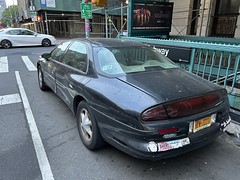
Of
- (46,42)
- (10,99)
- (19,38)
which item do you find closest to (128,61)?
(10,99)

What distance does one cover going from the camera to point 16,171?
250 cm

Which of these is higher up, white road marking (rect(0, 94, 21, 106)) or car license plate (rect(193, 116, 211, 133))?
car license plate (rect(193, 116, 211, 133))

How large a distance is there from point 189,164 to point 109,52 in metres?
1.94

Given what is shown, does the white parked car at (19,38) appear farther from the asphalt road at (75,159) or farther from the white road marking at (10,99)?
the asphalt road at (75,159)

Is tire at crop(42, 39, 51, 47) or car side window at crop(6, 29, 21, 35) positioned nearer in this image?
car side window at crop(6, 29, 21, 35)

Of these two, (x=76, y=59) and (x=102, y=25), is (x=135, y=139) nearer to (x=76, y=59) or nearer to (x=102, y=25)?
(x=76, y=59)

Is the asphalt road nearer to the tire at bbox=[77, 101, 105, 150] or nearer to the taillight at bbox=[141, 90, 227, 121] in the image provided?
the tire at bbox=[77, 101, 105, 150]

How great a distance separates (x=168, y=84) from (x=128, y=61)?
83 centimetres

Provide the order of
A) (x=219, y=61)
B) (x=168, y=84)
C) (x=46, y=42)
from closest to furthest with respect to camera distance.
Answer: (x=168, y=84)
(x=219, y=61)
(x=46, y=42)

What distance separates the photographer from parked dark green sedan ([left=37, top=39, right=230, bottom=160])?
2109 mm

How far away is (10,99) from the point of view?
493 cm

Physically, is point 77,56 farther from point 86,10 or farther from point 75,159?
point 86,10

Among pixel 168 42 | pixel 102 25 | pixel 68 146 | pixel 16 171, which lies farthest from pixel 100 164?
pixel 102 25

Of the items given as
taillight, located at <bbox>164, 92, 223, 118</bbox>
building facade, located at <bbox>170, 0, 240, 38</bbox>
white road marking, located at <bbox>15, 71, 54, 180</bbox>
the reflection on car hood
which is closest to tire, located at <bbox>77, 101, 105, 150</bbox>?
white road marking, located at <bbox>15, 71, 54, 180</bbox>
